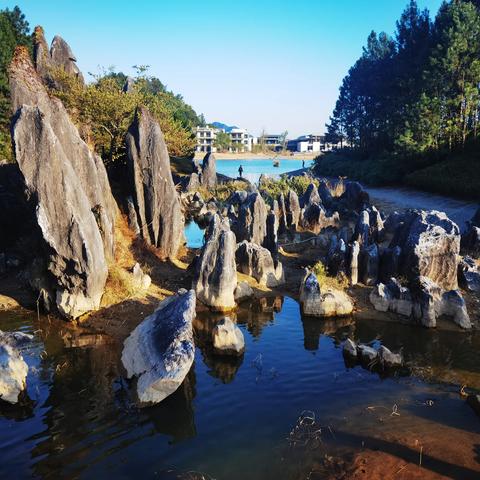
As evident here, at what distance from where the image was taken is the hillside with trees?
4194 centimetres

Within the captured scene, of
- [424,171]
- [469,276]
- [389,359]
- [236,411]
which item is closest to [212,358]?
[236,411]

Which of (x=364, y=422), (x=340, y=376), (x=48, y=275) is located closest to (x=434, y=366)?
(x=340, y=376)

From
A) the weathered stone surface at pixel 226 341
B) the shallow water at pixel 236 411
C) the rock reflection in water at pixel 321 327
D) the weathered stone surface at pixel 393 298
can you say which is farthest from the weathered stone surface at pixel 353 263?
the weathered stone surface at pixel 226 341

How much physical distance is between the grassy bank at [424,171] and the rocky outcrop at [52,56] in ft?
112

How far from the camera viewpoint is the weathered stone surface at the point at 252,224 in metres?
24.2

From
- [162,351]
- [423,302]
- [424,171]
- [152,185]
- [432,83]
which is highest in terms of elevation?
[432,83]

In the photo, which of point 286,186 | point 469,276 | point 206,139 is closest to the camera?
point 469,276

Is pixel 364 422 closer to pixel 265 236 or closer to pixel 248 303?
pixel 248 303

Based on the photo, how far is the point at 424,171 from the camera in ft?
139

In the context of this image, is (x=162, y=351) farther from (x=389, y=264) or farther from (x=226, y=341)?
(x=389, y=264)

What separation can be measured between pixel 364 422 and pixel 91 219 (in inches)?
474

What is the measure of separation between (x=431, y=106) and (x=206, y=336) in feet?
137

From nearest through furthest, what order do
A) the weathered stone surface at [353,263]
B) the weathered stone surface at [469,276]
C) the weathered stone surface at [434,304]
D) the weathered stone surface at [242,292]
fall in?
the weathered stone surface at [434,304] → the weathered stone surface at [242,292] → the weathered stone surface at [469,276] → the weathered stone surface at [353,263]

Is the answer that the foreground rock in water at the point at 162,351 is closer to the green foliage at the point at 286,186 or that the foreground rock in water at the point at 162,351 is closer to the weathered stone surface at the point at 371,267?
the weathered stone surface at the point at 371,267
